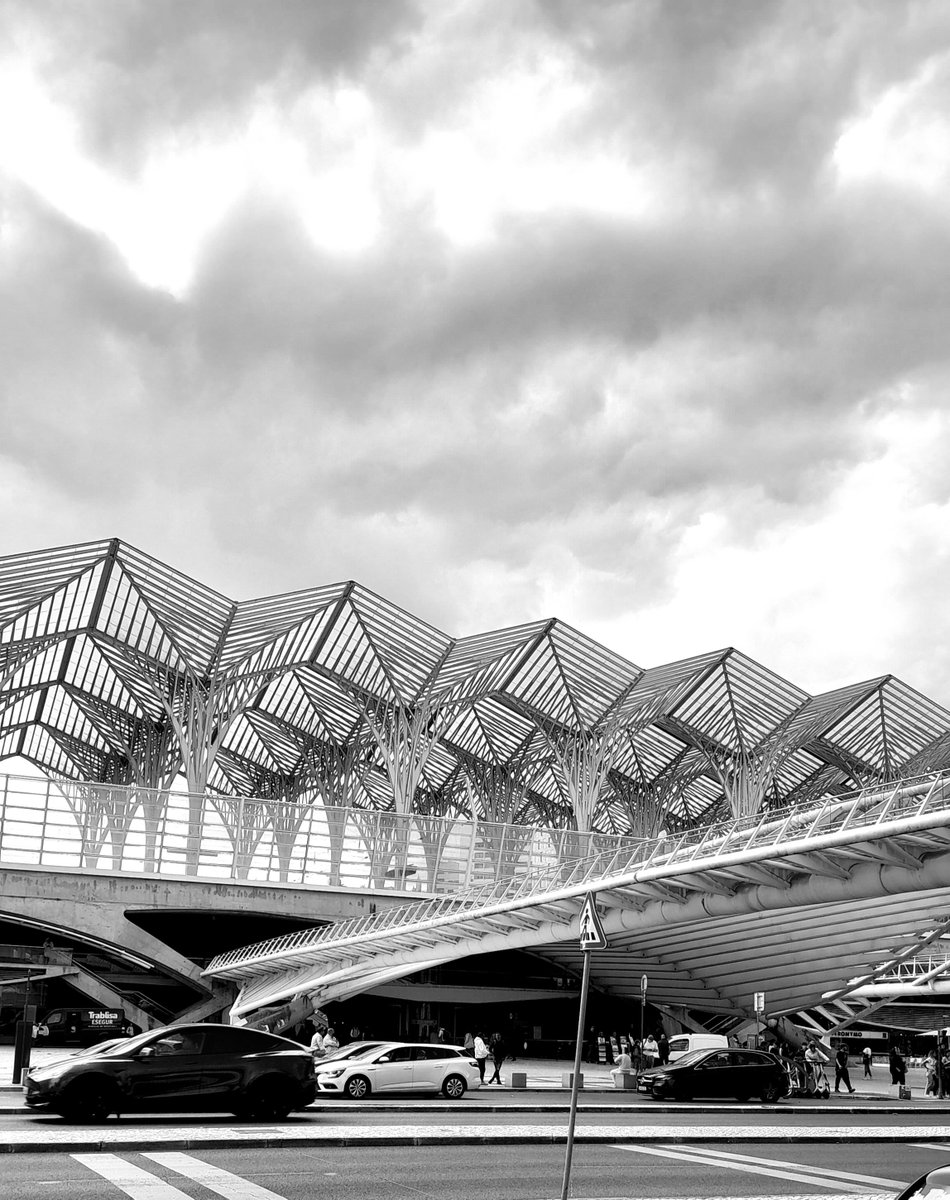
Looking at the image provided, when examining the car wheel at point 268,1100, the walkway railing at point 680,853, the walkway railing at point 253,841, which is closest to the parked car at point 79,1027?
the walkway railing at point 253,841

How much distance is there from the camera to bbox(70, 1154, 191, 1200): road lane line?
9750 millimetres

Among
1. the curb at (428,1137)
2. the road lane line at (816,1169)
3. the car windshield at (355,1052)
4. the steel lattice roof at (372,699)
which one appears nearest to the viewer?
the road lane line at (816,1169)

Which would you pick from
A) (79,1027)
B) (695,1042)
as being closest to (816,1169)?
(695,1042)

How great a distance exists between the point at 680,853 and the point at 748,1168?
40.0 ft

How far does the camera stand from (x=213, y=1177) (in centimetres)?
1089

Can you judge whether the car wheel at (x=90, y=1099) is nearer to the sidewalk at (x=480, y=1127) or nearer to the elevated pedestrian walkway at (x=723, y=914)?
the sidewalk at (x=480, y=1127)

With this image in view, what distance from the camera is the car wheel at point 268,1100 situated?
16.3m

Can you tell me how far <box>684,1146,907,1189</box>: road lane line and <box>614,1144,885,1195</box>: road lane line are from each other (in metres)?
0.22

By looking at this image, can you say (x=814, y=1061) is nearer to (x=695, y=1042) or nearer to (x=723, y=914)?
(x=695, y=1042)

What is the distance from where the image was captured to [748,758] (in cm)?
5884

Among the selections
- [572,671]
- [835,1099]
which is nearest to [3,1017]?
[572,671]

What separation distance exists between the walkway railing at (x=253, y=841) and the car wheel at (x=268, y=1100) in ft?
75.6

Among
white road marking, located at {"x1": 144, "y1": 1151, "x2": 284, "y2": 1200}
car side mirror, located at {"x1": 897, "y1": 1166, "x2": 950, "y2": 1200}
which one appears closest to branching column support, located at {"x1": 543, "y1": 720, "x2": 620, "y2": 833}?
white road marking, located at {"x1": 144, "y1": 1151, "x2": 284, "y2": 1200}

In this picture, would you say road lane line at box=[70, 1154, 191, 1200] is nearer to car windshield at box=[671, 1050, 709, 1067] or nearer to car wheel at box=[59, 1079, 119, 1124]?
car wheel at box=[59, 1079, 119, 1124]
